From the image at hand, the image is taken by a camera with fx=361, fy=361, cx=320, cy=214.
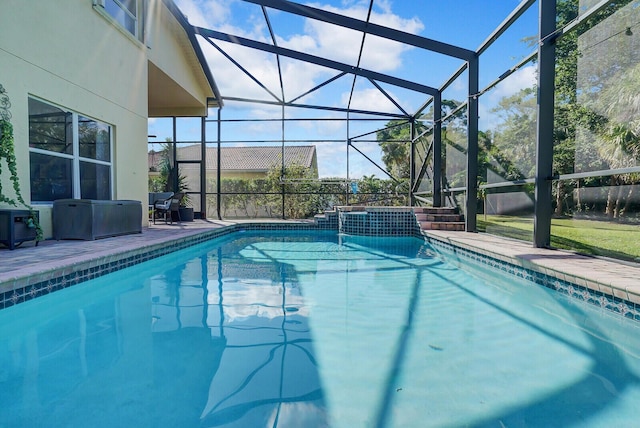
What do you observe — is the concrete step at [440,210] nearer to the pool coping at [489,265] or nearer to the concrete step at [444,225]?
the concrete step at [444,225]

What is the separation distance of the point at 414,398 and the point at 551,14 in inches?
198

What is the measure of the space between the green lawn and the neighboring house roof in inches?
322

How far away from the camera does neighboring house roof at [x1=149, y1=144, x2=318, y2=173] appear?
430 inches

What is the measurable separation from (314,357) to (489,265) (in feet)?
11.0

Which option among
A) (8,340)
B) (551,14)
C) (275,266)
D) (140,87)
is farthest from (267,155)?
(8,340)

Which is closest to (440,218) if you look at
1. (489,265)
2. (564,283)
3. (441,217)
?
(441,217)

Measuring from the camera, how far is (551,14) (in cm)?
453

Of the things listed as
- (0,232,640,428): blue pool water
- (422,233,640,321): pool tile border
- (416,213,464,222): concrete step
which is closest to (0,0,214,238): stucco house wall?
(0,232,640,428): blue pool water

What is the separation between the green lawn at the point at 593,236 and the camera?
12.4ft

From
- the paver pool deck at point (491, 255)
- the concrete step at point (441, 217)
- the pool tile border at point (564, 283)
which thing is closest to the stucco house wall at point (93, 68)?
the paver pool deck at point (491, 255)

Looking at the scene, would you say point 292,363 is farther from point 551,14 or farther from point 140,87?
point 140,87

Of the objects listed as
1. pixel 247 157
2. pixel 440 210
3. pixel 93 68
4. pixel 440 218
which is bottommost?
pixel 440 218

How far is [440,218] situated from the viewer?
8148 millimetres

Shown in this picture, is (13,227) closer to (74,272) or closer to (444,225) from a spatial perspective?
(74,272)
